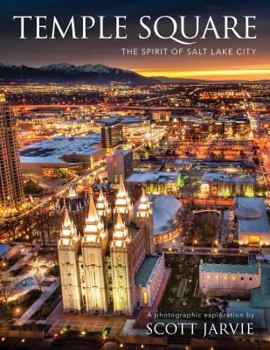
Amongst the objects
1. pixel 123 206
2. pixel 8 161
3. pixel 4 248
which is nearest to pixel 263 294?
pixel 123 206

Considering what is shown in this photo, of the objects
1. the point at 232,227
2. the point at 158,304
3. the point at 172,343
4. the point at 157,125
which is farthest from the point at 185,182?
the point at 157,125

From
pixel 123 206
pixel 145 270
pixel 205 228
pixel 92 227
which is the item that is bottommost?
pixel 205 228

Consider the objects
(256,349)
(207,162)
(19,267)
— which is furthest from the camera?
(207,162)

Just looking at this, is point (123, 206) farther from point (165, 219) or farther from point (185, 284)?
point (165, 219)

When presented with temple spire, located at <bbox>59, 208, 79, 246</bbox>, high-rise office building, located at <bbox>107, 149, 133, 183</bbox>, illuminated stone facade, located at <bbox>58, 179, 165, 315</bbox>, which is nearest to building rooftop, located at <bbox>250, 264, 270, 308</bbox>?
illuminated stone facade, located at <bbox>58, 179, 165, 315</bbox>

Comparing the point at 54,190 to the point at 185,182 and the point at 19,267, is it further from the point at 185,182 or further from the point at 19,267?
the point at 19,267

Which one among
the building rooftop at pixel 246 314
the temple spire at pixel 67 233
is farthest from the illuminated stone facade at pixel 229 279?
the temple spire at pixel 67 233
